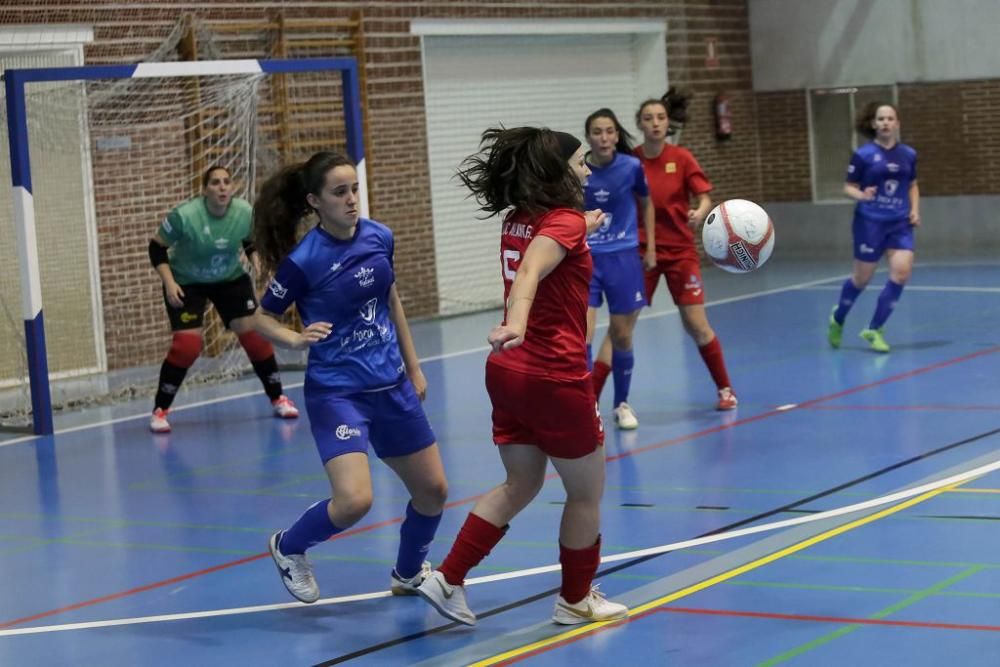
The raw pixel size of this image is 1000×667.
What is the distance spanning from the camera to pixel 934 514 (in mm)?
6797

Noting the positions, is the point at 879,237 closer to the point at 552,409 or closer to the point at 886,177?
the point at 886,177

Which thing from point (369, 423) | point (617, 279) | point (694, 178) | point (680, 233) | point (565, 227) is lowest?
point (369, 423)

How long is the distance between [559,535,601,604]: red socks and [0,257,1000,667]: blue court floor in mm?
154

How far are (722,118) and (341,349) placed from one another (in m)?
16.3

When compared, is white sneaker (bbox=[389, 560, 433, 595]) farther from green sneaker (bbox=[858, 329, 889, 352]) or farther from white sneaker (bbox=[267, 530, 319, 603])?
green sneaker (bbox=[858, 329, 889, 352])

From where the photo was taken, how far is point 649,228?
9.77m

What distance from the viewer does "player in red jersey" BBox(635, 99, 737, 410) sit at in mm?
9992

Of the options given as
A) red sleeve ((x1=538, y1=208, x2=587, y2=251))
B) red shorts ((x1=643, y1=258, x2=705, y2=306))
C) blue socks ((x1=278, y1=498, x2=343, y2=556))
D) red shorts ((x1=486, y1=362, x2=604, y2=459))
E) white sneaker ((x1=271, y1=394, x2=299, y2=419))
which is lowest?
white sneaker ((x1=271, y1=394, x2=299, y2=419))

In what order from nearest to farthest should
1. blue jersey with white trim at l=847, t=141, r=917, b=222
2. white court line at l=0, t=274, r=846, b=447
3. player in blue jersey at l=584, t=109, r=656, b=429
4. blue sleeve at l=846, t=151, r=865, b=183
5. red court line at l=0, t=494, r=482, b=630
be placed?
red court line at l=0, t=494, r=482, b=630, player in blue jersey at l=584, t=109, r=656, b=429, white court line at l=0, t=274, r=846, b=447, blue jersey with white trim at l=847, t=141, r=917, b=222, blue sleeve at l=846, t=151, r=865, b=183

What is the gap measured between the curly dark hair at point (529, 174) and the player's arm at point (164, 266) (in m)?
5.61

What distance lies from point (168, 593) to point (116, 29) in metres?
8.94

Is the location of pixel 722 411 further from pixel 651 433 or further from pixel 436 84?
pixel 436 84

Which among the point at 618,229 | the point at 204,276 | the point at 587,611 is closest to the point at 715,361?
the point at 618,229

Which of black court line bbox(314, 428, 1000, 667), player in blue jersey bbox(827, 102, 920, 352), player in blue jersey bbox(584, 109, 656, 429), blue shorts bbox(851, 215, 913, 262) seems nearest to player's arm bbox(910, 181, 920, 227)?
player in blue jersey bbox(827, 102, 920, 352)
